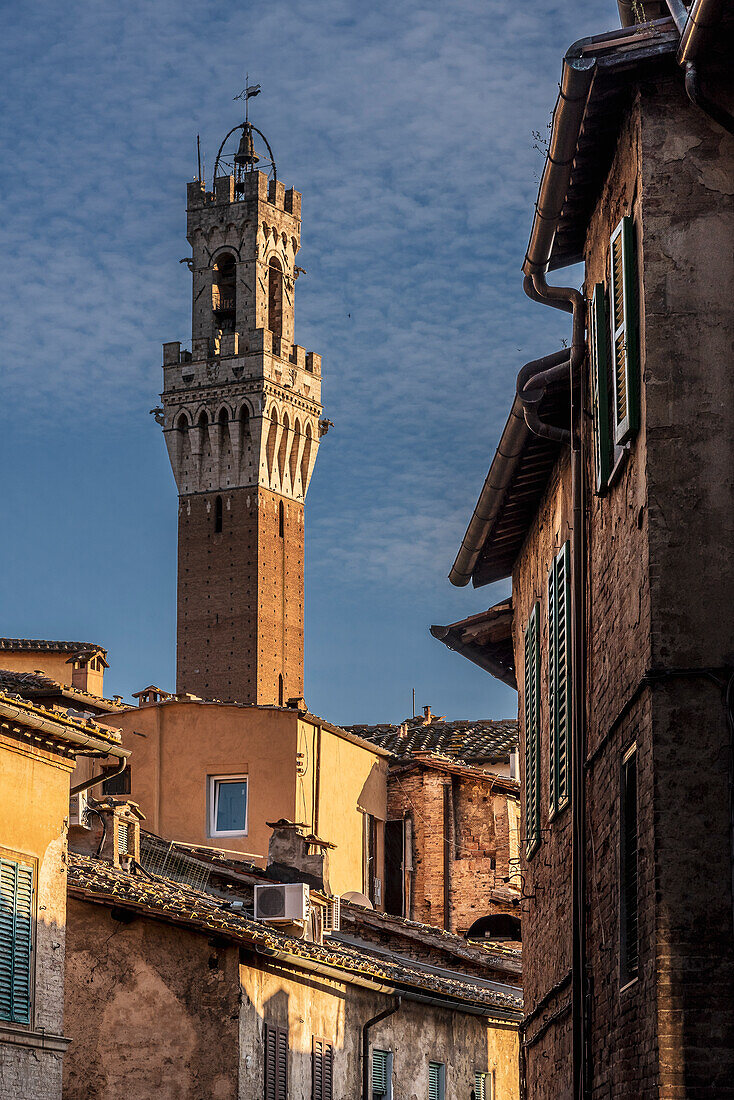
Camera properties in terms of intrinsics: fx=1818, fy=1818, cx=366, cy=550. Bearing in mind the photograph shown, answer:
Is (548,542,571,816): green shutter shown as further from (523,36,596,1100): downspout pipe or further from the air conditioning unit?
the air conditioning unit

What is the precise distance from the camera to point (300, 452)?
79938mm

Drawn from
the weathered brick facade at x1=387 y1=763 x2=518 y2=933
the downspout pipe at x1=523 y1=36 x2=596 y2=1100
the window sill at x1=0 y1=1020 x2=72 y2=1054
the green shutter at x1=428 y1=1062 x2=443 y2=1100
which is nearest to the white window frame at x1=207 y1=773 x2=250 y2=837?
the weathered brick facade at x1=387 y1=763 x2=518 y2=933

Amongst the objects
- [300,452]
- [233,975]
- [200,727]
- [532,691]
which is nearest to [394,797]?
[200,727]

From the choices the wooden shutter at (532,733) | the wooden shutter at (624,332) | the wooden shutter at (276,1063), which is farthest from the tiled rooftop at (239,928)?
the wooden shutter at (624,332)

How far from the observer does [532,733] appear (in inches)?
560

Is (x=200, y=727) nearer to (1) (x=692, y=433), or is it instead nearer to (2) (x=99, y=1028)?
(2) (x=99, y=1028)

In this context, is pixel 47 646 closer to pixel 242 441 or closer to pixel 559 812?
pixel 559 812

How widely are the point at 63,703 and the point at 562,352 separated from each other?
21.5ft

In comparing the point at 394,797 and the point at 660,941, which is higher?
the point at 394,797

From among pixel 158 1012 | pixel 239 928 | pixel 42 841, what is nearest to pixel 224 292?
pixel 239 928

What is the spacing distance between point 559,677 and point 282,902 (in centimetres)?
1007

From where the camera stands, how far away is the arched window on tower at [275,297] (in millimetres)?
82438

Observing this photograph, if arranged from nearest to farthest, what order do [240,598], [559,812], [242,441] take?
1. [559,812]
2. [240,598]
3. [242,441]

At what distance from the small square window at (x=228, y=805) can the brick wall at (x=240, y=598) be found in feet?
128
